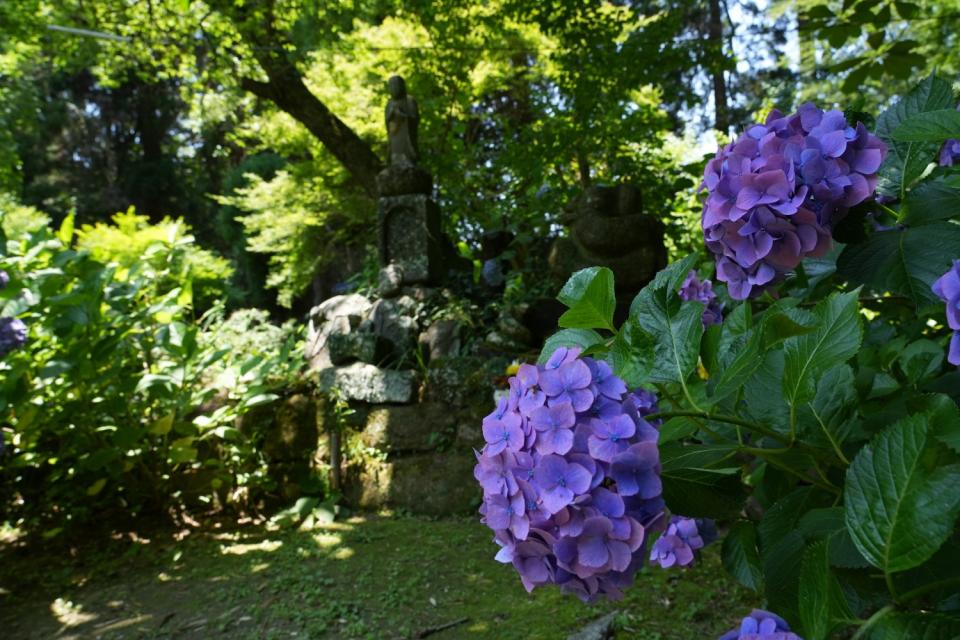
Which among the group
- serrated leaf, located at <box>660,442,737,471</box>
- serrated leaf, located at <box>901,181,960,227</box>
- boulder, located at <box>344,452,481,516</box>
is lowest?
boulder, located at <box>344,452,481,516</box>

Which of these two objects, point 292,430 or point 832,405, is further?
point 292,430

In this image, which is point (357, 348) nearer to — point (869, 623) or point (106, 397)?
point (106, 397)

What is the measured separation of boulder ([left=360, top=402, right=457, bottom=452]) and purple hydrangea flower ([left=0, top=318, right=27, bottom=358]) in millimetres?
2005

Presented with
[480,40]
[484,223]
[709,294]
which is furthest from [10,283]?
[480,40]

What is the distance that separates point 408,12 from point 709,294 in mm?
Result: 6283

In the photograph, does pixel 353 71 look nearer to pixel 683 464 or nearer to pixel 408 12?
pixel 408 12

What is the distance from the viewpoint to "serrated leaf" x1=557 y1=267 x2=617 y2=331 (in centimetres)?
62

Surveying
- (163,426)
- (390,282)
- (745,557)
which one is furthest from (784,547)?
(390,282)

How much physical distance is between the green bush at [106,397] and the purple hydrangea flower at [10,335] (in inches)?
2.1

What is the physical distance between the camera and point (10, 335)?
7.80ft

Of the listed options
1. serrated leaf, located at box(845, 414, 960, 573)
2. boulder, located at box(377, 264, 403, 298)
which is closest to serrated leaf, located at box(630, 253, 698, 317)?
serrated leaf, located at box(845, 414, 960, 573)

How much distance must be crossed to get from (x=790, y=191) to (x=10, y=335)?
2568 mm

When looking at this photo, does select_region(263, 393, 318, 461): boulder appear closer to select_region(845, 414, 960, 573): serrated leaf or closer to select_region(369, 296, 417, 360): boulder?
select_region(369, 296, 417, 360): boulder

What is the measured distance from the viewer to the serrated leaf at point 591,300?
0.62 meters
